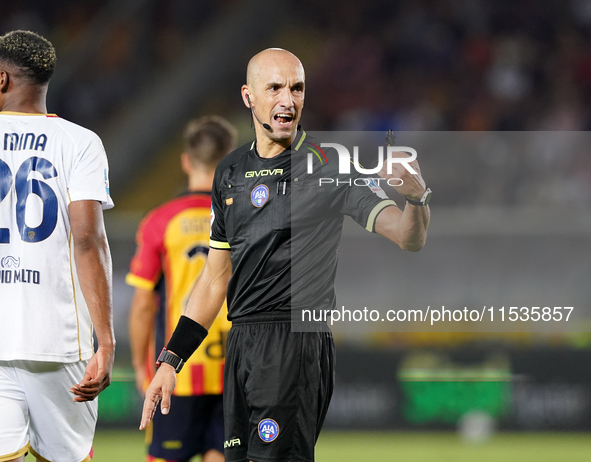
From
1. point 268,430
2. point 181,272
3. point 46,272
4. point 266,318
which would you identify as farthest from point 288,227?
point 181,272

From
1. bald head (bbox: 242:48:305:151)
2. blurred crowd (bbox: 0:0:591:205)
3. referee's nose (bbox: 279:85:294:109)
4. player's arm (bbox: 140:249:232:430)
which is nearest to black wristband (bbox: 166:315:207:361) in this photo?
player's arm (bbox: 140:249:232:430)

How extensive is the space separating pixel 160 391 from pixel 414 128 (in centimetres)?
848

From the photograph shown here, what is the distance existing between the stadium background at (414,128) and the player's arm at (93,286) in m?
4.08

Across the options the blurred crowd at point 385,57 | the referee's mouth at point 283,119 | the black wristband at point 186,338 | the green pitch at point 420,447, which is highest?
the blurred crowd at point 385,57

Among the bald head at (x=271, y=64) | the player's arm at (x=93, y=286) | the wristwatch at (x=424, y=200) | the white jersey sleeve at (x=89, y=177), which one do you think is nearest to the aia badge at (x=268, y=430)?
the player's arm at (x=93, y=286)

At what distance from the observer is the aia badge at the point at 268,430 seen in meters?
3.41

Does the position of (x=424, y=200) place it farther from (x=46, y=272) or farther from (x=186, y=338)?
(x=46, y=272)

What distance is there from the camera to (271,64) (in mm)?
3654

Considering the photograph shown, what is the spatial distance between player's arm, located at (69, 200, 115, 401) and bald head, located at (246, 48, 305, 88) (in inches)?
35.9

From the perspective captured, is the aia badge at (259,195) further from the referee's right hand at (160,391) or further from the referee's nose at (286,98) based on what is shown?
the referee's right hand at (160,391)

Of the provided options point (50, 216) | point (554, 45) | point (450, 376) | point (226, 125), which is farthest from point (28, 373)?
point (554, 45)

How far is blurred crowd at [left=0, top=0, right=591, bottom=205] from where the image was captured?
39.7ft

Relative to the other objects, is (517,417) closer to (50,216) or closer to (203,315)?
(203,315)

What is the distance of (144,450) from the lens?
305 inches
